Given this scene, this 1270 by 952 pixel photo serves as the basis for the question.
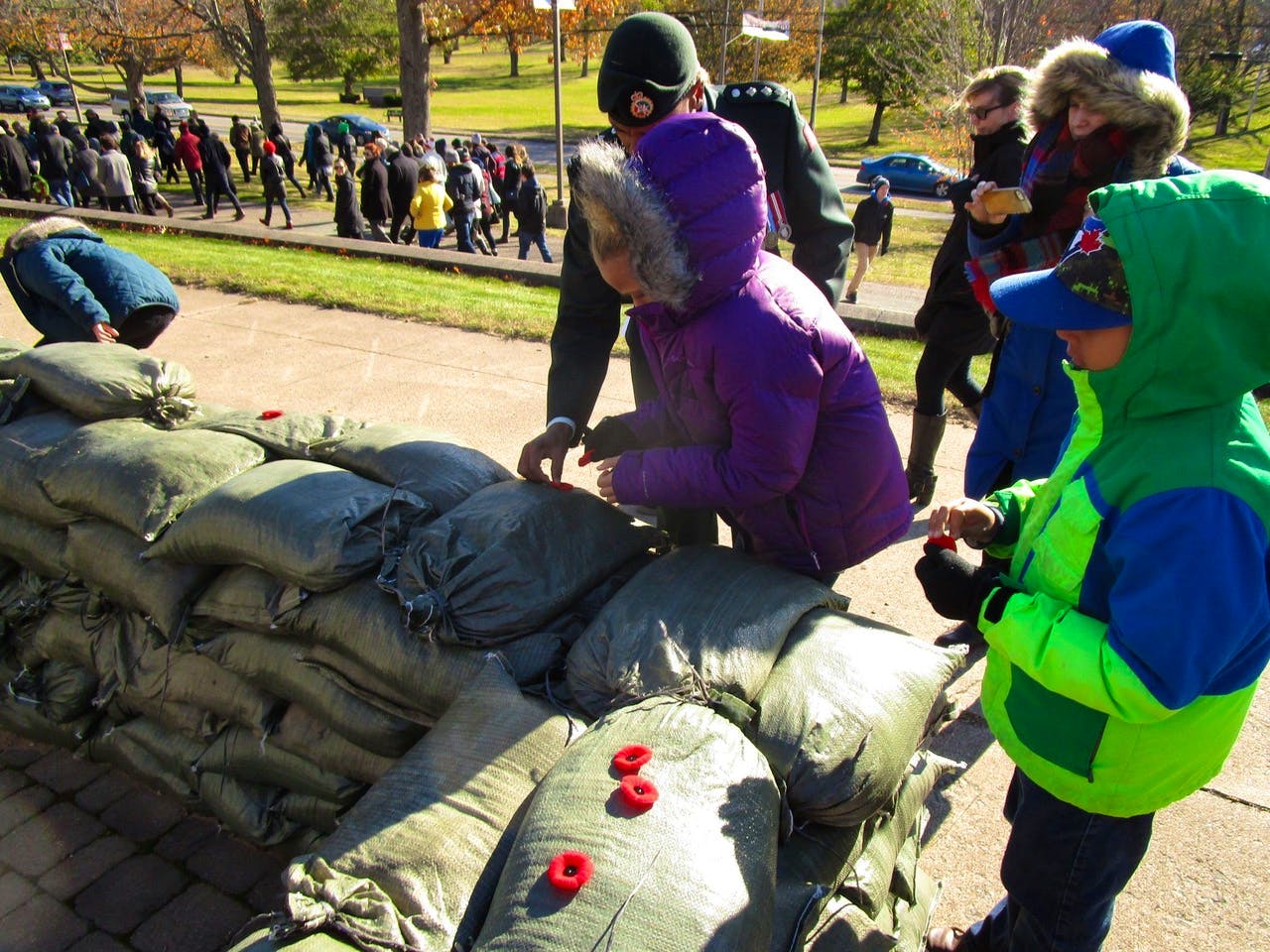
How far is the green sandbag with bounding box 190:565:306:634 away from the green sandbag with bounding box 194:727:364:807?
335 mm

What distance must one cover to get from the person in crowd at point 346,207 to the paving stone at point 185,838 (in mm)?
12479

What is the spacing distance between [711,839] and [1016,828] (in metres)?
0.78

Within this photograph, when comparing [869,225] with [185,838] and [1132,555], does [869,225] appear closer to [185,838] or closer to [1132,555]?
[185,838]

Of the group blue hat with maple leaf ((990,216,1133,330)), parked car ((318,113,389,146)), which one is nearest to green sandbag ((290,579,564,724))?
blue hat with maple leaf ((990,216,1133,330))

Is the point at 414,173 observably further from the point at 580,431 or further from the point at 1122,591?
the point at 1122,591

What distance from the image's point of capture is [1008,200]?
2.86 m

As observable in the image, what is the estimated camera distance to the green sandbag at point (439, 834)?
1.55 meters

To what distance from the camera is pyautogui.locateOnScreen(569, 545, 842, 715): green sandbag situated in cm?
184

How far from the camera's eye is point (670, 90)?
2.63m

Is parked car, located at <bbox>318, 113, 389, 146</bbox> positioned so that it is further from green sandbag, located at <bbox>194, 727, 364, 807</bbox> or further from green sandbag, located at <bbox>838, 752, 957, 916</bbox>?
green sandbag, located at <bbox>838, 752, 957, 916</bbox>

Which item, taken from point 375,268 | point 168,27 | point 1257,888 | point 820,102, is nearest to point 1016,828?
point 1257,888

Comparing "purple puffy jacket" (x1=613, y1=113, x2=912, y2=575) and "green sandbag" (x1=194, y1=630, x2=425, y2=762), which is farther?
"green sandbag" (x1=194, y1=630, x2=425, y2=762)

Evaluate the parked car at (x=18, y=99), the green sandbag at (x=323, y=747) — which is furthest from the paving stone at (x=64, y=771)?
the parked car at (x=18, y=99)

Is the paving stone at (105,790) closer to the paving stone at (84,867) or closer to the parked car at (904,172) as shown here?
Answer: the paving stone at (84,867)
